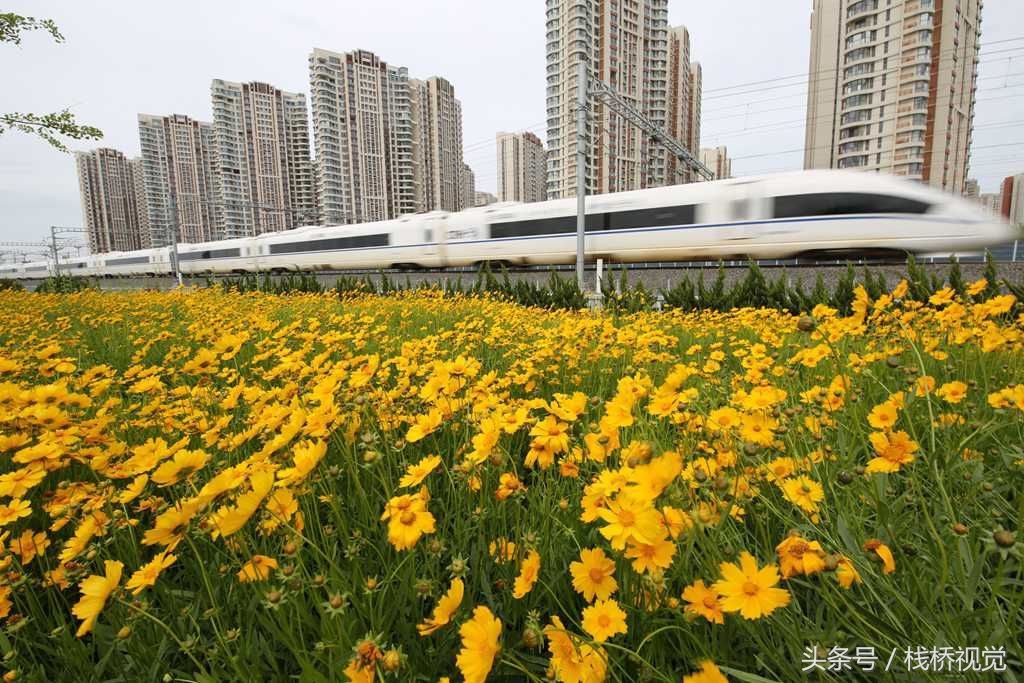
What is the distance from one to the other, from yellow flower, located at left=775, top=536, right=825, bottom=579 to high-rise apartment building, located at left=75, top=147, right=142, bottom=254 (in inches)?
2537

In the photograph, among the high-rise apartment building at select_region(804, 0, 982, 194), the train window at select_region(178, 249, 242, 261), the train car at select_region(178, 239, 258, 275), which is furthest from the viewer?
the high-rise apartment building at select_region(804, 0, 982, 194)

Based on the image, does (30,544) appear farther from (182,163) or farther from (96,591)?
(182,163)

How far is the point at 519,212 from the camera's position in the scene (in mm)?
15500

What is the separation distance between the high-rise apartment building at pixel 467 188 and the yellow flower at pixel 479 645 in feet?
169

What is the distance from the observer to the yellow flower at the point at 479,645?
1.85ft

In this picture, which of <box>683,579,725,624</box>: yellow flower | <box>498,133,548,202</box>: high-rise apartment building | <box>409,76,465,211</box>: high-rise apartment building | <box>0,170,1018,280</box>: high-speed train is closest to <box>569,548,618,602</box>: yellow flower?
<box>683,579,725,624</box>: yellow flower

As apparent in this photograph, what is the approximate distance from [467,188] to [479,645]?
5473 centimetres

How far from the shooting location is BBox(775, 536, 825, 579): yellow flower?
531 mm

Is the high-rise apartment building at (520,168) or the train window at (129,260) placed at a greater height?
the high-rise apartment building at (520,168)

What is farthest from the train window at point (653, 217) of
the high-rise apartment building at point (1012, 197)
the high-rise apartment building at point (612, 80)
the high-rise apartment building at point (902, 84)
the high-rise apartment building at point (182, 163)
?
the high-rise apartment building at point (1012, 197)

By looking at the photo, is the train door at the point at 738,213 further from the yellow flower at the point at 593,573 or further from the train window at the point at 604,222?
the yellow flower at the point at 593,573

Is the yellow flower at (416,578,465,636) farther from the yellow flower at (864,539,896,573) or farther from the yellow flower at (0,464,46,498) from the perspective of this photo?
the yellow flower at (0,464,46,498)

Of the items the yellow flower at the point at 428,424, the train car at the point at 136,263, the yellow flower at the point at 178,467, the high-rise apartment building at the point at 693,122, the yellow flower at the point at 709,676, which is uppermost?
the high-rise apartment building at the point at 693,122

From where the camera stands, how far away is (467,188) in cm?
5222
